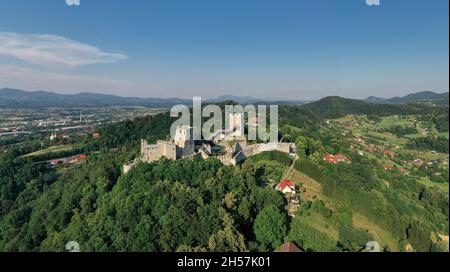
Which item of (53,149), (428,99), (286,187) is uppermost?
(428,99)

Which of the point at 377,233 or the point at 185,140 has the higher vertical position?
the point at 185,140

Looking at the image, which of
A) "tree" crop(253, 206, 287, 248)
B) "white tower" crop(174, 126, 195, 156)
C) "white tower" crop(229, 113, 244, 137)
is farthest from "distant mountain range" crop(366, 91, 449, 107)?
"tree" crop(253, 206, 287, 248)

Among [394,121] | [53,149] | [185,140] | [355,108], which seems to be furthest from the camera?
[355,108]

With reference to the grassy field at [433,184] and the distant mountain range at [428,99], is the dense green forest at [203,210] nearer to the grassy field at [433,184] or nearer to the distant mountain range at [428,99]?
the grassy field at [433,184]

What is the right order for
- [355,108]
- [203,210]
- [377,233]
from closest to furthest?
[203,210] → [377,233] → [355,108]

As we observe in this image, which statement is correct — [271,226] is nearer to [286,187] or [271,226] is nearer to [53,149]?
[286,187]

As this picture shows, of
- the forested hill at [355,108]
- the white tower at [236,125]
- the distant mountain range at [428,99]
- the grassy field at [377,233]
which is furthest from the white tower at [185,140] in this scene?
the distant mountain range at [428,99]

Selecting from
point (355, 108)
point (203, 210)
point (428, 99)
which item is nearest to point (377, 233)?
point (203, 210)
